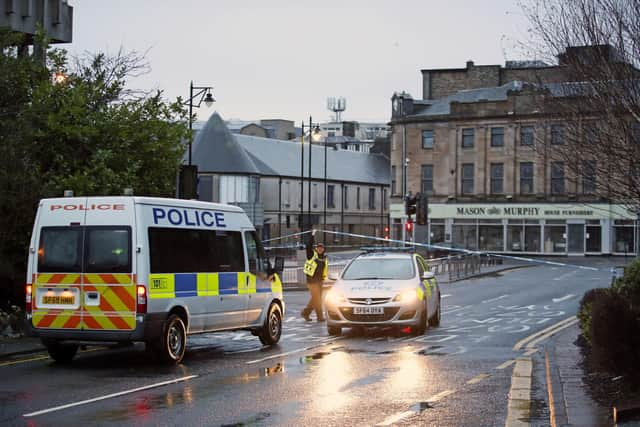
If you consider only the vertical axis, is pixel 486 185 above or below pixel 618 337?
above

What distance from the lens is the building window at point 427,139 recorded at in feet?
261

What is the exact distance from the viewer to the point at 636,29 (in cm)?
1430

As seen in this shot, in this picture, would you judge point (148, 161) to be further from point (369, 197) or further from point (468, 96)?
point (369, 197)

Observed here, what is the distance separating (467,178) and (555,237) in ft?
27.4

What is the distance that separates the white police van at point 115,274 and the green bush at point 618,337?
6.41 metres

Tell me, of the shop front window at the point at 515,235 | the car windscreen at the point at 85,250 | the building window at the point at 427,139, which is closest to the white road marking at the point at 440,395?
the car windscreen at the point at 85,250

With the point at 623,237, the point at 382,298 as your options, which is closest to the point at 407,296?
the point at 382,298

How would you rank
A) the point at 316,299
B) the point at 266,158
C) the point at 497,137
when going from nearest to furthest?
the point at 316,299, the point at 497,137, the point at 266,158

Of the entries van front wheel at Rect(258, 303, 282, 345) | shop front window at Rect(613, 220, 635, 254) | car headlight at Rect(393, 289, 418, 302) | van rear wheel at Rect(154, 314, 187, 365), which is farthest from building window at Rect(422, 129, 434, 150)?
van rear wheel at Rect(154, 314, 187, 365)

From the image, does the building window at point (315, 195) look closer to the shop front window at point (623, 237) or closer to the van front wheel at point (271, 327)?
the shop front window at point (623, 237)

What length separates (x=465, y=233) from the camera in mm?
78750

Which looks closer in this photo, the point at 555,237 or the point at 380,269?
the point at 380,269

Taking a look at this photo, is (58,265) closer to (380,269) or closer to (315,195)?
(380,269)

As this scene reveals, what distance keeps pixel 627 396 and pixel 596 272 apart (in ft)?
151
